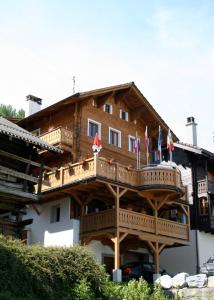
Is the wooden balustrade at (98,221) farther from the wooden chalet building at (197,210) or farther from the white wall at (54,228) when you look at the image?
the wooden chalet building at (197,210)

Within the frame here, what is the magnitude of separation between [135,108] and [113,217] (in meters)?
10.1

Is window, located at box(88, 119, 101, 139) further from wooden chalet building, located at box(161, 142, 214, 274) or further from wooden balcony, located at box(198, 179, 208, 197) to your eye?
wooden balcony, located at box(198, 179, 208, 197)

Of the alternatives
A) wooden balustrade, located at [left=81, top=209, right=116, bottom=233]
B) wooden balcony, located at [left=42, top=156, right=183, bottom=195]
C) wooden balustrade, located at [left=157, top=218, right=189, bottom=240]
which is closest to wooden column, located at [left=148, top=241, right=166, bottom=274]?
wooden balustrade, located at [left=157, top=218, right=189, bottom=240]

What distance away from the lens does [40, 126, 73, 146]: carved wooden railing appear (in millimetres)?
29078

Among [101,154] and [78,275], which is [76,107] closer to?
[101,154]

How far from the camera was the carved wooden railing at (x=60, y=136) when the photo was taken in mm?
29078

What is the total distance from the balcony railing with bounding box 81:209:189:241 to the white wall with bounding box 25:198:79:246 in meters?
0.67

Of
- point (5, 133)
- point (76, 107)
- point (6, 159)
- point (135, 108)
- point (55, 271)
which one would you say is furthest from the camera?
point (135, 108)

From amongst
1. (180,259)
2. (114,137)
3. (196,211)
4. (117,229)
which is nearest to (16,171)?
(117,229)

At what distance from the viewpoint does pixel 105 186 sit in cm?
2719

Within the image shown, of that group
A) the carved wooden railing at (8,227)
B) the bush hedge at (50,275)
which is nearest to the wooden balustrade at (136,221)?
the carved wooden railing at (8,227)

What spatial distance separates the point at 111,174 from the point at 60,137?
4.03 m

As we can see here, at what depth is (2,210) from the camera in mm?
23094

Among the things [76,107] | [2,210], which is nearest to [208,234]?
[76,107]
